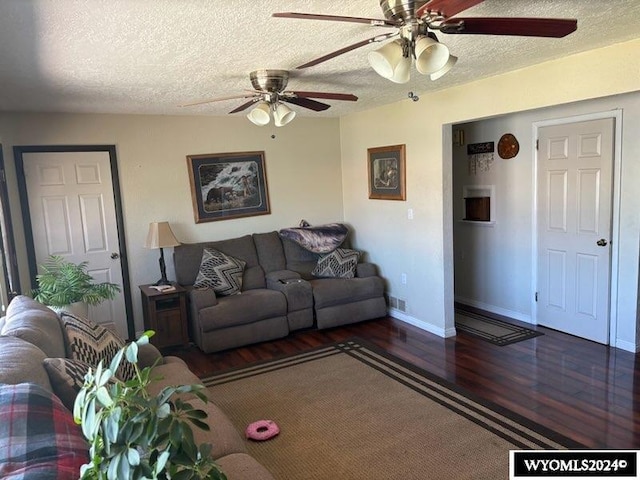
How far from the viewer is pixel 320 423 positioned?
3.07 metres

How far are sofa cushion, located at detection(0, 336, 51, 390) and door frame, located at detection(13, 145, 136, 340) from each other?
262 cm

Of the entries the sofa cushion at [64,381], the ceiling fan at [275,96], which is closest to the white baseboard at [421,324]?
the ceiling fan at [275,96]

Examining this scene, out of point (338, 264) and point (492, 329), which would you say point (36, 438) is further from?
point (492, 329)

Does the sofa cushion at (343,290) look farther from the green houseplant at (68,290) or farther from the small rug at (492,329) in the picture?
the green houseplant at (68,290)

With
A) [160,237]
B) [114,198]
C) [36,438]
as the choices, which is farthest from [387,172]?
[36,438]

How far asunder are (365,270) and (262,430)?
263 centimetres

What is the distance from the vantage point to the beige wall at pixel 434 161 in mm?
3180

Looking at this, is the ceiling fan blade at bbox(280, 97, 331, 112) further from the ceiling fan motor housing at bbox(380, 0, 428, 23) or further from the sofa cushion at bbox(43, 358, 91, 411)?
the sofa cushion at bbox(43, 358, 91, 411)

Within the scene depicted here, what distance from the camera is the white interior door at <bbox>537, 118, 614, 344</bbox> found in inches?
159

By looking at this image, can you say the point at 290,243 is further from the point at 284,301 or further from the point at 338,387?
the point at 338,387

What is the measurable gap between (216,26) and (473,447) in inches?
104

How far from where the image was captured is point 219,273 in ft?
15.6

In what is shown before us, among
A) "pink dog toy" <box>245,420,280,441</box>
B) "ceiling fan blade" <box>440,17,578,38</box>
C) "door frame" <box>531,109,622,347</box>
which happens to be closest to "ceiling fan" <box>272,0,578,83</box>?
"ceiling fan blade" <box>440,17,578,38</box>

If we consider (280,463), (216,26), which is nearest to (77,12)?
(216,26)
